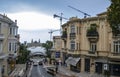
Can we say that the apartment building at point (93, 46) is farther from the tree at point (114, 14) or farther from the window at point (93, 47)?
the tree at point (114, 14)

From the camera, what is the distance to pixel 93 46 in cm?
6359

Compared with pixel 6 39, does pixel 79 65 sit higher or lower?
lower

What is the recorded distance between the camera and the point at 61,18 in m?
96.4

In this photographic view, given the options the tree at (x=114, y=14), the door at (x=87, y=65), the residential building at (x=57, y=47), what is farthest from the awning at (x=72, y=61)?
the tree at (x=114, y=14)

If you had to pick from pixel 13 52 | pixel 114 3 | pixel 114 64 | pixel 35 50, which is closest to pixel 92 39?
pixel 114 64

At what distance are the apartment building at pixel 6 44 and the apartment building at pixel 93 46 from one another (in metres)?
13.0

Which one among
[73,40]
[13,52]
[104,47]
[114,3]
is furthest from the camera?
[73,40]

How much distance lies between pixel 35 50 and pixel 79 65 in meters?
98.5

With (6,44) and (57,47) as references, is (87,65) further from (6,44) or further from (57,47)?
(57,47)

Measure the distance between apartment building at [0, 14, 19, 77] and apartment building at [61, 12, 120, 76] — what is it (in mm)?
13015

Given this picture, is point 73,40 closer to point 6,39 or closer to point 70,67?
point 70,67

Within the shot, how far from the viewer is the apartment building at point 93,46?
5747 cm

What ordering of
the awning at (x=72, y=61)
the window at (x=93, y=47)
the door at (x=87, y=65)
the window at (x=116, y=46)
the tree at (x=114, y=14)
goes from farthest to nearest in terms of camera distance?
1. the awning at (x=72, y=61)
2. the door at (x=87, y=65)
3. the window at (x=93, y=47)
4. the window at (x=116, y=46)
5. the tree at (x=114, y=14)

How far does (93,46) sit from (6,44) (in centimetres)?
1686
